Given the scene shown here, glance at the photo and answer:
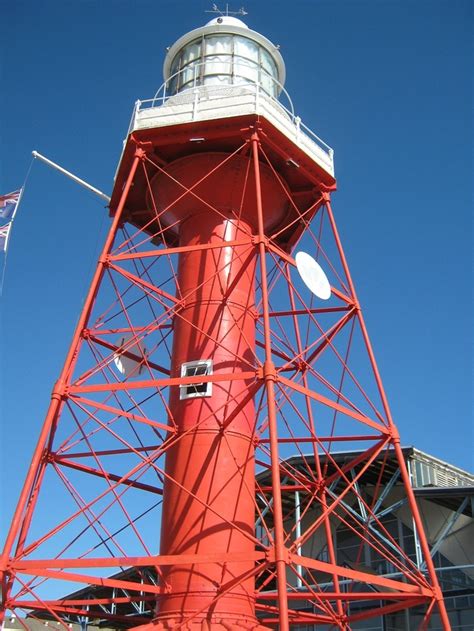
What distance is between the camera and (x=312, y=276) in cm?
1645

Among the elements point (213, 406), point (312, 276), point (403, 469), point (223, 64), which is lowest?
point (403, 469)

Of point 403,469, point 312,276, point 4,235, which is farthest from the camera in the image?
point 4,235

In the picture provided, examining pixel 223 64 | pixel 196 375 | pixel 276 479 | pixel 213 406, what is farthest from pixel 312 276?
pixel 223 64

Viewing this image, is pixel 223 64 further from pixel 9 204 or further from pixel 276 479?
pixel 276 479

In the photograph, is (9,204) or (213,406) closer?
(213,406)

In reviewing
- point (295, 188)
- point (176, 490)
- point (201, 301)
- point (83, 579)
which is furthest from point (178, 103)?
point (83, 579)

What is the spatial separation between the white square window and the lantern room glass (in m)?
7.86

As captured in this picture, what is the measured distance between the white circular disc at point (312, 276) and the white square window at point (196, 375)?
2928mm

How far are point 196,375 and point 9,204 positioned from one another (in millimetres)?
8448

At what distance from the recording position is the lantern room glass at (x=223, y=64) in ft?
64.1

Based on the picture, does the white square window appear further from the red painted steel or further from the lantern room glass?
the lantern room glass

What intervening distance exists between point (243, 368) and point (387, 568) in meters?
15.2

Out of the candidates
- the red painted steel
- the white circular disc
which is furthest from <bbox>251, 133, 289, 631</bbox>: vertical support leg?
the white circular disc

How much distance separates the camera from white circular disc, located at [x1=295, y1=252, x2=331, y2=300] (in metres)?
16.1
